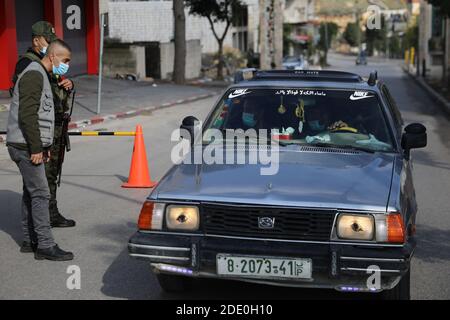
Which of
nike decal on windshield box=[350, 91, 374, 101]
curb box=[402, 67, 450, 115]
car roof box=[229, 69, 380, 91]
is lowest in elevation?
curb box=[402, 67, 450, 115]

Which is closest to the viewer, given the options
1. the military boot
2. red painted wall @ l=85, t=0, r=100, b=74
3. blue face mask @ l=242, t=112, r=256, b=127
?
blue face mask @ l=242, t=112, r=256, b=127

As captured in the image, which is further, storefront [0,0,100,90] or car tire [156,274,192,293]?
storefront [0,0,100,90]

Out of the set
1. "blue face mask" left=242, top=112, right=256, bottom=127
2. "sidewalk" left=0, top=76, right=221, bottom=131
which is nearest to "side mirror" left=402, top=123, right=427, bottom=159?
"blue face mask" left=242, top=112, right=256, bottom=127

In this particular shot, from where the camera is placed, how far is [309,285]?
4887 mm

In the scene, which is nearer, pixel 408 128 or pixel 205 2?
pixel 408 128

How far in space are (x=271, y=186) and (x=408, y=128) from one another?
1694mm

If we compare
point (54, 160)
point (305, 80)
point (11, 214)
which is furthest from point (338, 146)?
point (11, 214)

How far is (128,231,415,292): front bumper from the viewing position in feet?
15.8

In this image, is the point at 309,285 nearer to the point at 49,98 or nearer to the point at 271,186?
the point at 271,186

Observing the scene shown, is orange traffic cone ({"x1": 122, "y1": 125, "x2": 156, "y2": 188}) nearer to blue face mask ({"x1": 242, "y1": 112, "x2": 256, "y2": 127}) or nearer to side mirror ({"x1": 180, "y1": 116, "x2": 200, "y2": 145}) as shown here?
side mirror ({"x1": 180, "y1": 116, "x2": 200, "y2": 145})

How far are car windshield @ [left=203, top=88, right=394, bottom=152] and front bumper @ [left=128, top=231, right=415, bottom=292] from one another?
1448mm

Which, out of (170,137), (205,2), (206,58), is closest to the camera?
(170,137)

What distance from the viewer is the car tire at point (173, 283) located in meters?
5.52
